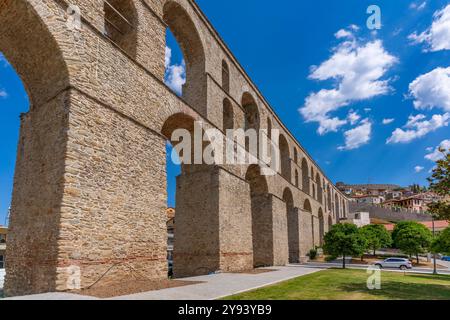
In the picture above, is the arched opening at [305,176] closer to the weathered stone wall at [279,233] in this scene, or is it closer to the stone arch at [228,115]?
the weathered stone wall at [279,233]

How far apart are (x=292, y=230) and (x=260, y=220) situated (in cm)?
888

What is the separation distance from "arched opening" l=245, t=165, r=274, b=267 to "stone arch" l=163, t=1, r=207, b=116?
7.91 m

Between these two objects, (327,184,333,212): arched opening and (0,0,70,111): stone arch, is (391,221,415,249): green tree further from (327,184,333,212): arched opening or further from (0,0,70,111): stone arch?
(0,0,70,111): stone arch

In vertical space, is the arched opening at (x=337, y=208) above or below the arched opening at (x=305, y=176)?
below

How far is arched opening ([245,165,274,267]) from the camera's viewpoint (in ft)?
84.0

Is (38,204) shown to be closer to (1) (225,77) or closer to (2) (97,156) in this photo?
A: (2) (97,156)

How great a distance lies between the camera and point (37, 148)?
429 inches

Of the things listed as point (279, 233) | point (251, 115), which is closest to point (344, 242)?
point (279, 233)

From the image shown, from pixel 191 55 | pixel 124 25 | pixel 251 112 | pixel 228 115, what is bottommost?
pixel 228 115

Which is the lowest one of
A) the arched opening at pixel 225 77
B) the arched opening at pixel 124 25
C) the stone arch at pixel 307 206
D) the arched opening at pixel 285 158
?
the stone arch at pixel 307 206

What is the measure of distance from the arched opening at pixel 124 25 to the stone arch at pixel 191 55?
404cm

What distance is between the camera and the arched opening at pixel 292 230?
33312 millimetres

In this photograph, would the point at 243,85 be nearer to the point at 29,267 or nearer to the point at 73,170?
the point at 73,170

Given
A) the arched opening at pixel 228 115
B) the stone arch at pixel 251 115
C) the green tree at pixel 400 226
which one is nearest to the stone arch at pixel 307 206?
the green tree at pixel 400 226
